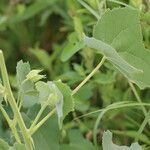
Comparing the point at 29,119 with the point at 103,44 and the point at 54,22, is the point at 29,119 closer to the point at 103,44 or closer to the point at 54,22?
the point at 103,44

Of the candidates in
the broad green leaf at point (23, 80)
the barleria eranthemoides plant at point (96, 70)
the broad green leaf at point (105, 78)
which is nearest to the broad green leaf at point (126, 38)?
the barleria eranthemoides plant at point (96, 70)

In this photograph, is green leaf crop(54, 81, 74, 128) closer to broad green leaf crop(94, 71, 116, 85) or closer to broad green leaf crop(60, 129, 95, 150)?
broad green leaf crop(60, 129, 95, 150)

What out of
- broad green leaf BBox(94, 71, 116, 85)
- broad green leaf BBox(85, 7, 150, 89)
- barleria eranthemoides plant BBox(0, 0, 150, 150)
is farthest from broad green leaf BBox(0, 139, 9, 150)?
broad green leaf BBox(94, 71, 116, 85)

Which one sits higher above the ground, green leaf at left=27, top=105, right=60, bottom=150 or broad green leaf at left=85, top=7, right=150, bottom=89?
broad green leaf at left=85, top=7, right=150, bottom=89

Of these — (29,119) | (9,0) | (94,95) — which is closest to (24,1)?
(9,0)

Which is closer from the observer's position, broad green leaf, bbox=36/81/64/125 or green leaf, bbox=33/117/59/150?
broad green leaf, bbox=36/81/64/125

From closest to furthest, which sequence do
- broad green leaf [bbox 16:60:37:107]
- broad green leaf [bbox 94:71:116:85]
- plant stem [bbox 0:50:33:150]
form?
plant stem [bbox 0:50:33:150]
broad green leaf [bbox 16:60:37:107]
broad green leaf [bbox 94:71:116:85]

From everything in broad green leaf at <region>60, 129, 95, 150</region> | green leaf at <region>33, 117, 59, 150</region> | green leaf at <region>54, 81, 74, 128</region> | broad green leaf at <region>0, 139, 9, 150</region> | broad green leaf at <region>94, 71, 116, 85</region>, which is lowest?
broad green leaf at <region>60, 129, 95, 150</region>
